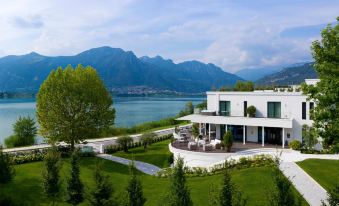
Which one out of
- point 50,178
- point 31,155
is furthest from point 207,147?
point 31,155

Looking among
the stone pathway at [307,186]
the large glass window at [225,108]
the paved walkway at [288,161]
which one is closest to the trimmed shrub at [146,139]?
the paved walkway at [288,161]

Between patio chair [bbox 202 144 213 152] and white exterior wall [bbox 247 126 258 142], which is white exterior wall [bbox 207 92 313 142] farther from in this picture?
patio chair [bbox 202 144 213 152]

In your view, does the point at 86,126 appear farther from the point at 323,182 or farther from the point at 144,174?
the point at 323,182

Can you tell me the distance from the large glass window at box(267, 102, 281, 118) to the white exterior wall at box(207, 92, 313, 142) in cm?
31

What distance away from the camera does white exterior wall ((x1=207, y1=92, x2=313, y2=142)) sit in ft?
97.8

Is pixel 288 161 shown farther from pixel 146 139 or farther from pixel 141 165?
pixel 146 139

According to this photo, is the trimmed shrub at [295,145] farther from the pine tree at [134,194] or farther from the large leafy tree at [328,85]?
the pine tree at [134,194]

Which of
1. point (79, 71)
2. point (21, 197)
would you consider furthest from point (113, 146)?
point (21, 197)

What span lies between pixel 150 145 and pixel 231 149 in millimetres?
13911

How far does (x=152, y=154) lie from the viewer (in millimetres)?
34969

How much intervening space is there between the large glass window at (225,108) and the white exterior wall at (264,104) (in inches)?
13.5

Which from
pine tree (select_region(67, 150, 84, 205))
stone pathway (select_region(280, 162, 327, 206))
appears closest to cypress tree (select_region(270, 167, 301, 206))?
stone pathway (select_region(280, 162, 327, 206))

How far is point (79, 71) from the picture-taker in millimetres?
32875

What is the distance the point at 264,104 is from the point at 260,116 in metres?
1.22
